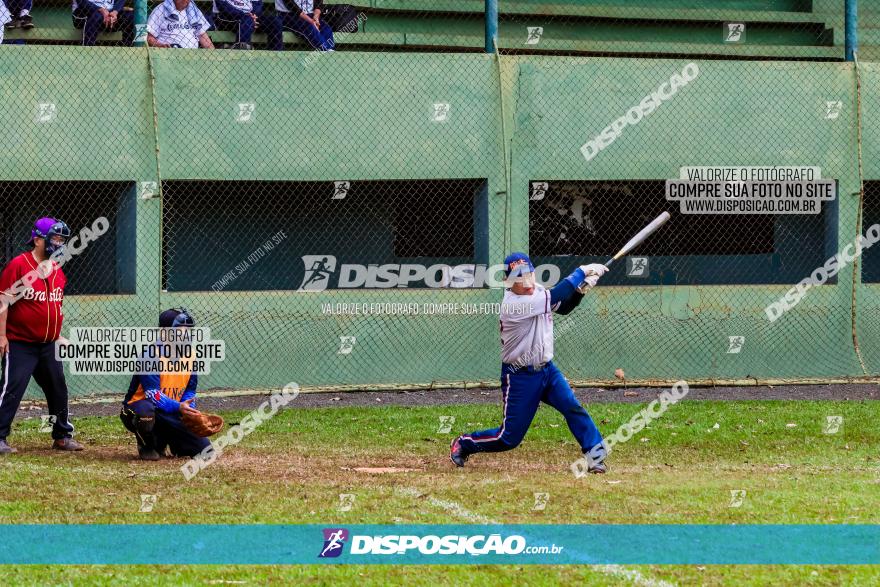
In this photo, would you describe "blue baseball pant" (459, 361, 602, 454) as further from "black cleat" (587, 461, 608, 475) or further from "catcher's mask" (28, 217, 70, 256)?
"catcher's mask" (28, 217, 70, 256)

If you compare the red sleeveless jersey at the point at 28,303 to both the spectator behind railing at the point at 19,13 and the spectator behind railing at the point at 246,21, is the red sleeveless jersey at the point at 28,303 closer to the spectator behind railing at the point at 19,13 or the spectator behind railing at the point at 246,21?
the spectator behind railing at the point at 19,13

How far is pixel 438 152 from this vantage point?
16.3m

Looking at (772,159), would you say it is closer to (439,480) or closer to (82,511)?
(439,480)

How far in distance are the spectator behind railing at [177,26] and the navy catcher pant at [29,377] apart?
571 cm

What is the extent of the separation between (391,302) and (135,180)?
140 inches

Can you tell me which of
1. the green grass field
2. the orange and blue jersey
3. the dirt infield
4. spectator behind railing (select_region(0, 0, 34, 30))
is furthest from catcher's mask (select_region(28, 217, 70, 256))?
spectator behind railing (select_region(0, 0, 34, 30))

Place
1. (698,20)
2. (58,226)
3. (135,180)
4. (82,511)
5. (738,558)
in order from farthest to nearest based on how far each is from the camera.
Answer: (698,20)
(135,180)
(58,226)
(82,511)
(738,558)

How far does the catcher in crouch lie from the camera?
10.6m

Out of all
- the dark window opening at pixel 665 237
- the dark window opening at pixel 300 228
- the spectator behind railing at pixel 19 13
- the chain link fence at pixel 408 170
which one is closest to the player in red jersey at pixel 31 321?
the chain link fence at pixel 408 170

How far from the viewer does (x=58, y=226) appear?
36.8ft

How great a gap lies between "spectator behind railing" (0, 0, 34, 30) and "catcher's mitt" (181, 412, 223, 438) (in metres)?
7.36

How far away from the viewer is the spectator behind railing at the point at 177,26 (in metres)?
15.8

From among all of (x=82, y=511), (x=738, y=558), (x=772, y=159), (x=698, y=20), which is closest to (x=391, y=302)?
(x=772, y=159)

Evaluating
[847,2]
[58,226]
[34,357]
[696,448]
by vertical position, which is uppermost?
[847,2]
